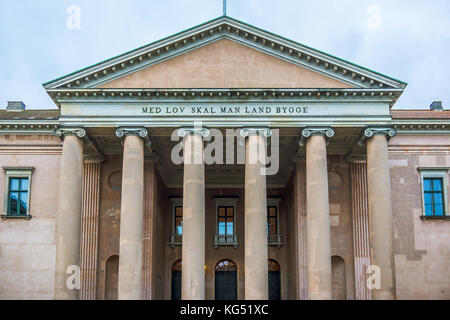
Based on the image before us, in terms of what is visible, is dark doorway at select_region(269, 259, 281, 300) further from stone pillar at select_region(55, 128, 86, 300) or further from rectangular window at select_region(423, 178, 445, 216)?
stone pillar at select_region(55, 128, 86, 300)

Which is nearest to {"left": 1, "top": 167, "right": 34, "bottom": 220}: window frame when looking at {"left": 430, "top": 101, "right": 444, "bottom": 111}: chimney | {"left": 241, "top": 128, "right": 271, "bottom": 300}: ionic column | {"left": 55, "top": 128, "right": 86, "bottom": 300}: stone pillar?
{"left": 55, "top": 128, "right": 86, "bottom": 300}: stone pillar

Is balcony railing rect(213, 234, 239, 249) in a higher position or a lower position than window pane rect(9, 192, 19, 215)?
→ lower

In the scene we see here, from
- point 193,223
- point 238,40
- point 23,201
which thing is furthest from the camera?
point 23,201

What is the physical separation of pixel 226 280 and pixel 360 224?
10.0 metres

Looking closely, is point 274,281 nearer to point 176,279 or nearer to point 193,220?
point 176,279

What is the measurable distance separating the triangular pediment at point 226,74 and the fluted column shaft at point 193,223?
315 centimetres

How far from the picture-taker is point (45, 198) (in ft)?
132

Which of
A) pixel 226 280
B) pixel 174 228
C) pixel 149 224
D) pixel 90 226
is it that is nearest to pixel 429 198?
pixel 226 280

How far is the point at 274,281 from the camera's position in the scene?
44.1m

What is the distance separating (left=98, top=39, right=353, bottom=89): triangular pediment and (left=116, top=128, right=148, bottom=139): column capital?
2.35m

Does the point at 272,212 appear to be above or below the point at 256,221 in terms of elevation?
above

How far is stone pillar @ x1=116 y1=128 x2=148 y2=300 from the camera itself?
3356 cm
